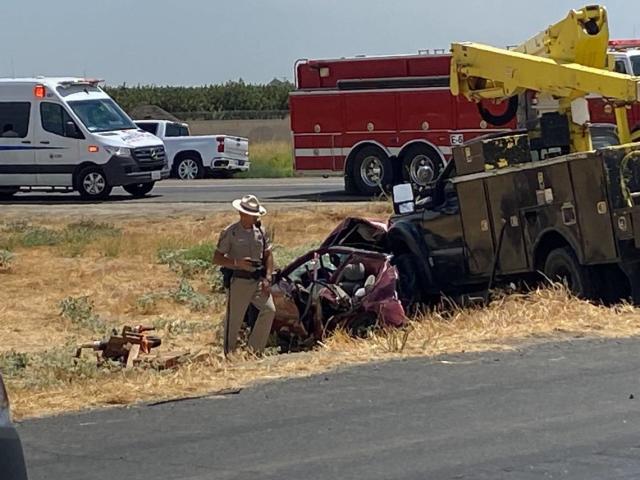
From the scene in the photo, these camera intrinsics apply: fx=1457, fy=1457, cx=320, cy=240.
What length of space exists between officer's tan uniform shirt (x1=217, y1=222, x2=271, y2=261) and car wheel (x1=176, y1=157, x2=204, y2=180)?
86.3 ft

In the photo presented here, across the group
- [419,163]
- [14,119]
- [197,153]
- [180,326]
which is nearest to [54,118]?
[14,119]

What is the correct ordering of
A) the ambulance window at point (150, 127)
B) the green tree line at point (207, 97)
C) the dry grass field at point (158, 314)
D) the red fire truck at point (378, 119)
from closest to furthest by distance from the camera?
1. the dry grass field at point (158, 314)
2. the red fire truck at point (378, 119)
3. the ambulance window at point (150, 127)
4. the green tree line at point (207, 97)

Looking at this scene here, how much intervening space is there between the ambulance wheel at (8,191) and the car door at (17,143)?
1.92 feet

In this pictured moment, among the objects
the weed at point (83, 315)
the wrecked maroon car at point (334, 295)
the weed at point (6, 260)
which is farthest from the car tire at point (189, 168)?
the wrecked maroon car at point (334, 295)

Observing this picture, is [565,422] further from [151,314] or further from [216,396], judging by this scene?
[151,314]

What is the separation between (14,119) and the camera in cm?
3128

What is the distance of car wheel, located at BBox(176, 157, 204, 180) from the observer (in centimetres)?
4003

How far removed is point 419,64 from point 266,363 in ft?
62.2

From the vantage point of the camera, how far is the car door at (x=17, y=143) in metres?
31.1

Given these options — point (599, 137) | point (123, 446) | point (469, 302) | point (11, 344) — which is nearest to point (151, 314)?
point (11, 344)

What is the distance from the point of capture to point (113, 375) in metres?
11.9

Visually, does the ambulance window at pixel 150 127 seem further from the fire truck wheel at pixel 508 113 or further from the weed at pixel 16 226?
the fire truck wheel at pixel 508 113

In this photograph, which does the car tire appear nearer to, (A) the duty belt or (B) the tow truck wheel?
(B) the tow truck wheel

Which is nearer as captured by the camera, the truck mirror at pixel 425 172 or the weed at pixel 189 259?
the weed at pixel 189 259
